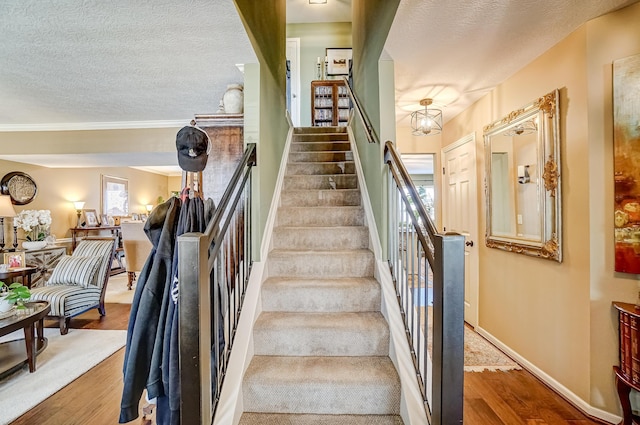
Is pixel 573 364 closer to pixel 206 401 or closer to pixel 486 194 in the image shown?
pixel 486 194

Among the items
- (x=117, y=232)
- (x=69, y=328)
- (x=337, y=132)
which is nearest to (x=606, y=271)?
(x=337, y=132)

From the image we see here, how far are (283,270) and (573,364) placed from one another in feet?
7.15

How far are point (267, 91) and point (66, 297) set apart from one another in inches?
129

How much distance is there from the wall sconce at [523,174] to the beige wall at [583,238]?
0.41m

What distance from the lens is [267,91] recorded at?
238 cm

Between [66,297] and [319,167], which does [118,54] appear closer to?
[319,167]

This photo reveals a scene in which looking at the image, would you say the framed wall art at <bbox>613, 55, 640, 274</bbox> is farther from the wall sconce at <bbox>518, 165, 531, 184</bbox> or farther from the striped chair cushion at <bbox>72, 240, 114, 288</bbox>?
the striped chair cushion at <bbox>72, 240, 114, 288</bbox>

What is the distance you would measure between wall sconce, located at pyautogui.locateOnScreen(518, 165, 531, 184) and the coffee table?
4.39m

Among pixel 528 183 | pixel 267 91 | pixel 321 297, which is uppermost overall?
pixel 267 91

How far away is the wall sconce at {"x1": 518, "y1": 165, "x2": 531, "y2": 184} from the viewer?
8.52 ft

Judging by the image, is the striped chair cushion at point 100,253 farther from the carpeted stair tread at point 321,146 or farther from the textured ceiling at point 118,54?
the carpeted stair tread at point 321,146

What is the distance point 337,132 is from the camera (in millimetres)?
4246

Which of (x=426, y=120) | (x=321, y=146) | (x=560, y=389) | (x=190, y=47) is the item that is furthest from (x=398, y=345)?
(x=321, y=146)

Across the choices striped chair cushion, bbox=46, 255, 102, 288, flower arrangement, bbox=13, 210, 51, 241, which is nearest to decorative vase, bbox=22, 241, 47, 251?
flower arrangement, bbox=13, 210, 51, 241
